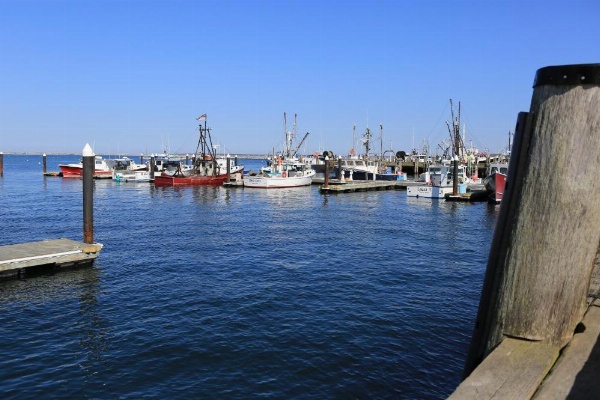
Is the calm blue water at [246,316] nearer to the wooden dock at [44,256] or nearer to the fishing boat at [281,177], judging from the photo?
the wooden dock at [44,256]

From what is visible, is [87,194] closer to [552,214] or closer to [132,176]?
[552,214]

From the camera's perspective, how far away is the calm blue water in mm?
10227

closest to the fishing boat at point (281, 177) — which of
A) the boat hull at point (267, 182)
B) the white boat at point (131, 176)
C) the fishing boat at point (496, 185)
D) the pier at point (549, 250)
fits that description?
the boat hull at point (267, 182)

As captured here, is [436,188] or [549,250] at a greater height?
[549,250]

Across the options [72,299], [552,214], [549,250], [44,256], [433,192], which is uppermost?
[552,214]

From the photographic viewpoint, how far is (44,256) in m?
18.7

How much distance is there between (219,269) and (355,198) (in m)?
37.5

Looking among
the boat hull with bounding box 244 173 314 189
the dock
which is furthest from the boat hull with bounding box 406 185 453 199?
the boat hull with bounding box 244 173 314 189

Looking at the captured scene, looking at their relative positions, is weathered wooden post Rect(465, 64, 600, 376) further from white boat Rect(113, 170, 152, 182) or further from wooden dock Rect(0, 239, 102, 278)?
white boat Rect(113, 170, 152, 182)

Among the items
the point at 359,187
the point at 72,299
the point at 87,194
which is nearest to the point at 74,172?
the point at 359,187

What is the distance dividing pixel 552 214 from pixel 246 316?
11.4 meters

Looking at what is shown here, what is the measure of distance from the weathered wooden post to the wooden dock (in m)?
18.4

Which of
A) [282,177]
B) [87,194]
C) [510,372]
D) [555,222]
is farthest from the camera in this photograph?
[282,177]

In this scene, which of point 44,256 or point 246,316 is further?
point 44,256
